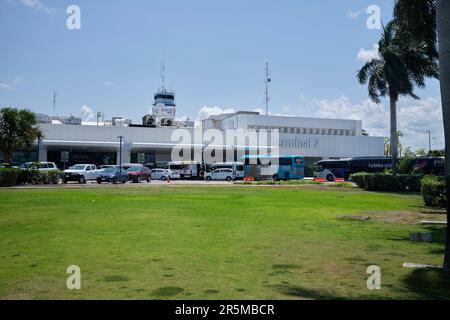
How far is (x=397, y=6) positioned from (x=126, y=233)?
10.3m

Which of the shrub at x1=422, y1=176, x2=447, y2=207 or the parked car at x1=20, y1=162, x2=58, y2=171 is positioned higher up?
the parked car at x1=20, y1=162, x2=58, y2=171

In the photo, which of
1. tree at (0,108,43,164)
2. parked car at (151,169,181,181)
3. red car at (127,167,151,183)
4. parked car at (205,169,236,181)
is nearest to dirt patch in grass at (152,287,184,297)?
tree at (0,108,43,164)

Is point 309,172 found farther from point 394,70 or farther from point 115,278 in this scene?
point 115,278

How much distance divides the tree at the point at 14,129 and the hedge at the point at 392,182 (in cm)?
3002

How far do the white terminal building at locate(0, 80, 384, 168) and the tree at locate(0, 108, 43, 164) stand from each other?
619 inches

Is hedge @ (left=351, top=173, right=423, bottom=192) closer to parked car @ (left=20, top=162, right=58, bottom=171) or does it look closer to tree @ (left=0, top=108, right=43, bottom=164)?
parked car @ (left=20, top=162, right=58, bottom=171)

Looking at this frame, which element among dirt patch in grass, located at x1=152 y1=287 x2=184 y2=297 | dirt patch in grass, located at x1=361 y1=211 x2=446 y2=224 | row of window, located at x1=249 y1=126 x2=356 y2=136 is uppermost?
row of window, located at x1=249 y1=126 x2=356 y2=136

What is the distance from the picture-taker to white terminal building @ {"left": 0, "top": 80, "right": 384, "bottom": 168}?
218ft

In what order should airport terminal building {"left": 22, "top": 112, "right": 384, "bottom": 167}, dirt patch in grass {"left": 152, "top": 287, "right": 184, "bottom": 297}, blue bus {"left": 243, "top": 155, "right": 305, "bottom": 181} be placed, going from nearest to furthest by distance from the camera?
dirt patch in grass {"left": 152, "top": 287, "right": 184, "bottom": 297}, blue bus {"left": 243, "top": 155, "right": 305, "bottom": 181}, airport terminal building {"left": 22, "top": 112, "right": 384, "bottom": 167}

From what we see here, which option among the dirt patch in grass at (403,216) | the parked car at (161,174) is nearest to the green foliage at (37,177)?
the parked car at (161,174)

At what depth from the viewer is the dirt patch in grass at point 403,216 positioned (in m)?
15.4

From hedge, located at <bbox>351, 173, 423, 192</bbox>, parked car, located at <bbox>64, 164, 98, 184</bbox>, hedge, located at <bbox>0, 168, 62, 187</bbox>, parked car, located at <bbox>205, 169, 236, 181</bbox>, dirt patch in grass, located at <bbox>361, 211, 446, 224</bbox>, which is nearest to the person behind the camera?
dirt patch in grass, located at <bbox>361, 211, 446, 224</bbox>

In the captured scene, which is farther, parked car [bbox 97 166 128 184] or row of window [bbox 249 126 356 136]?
row of window [bbox 249 126 356 136]
